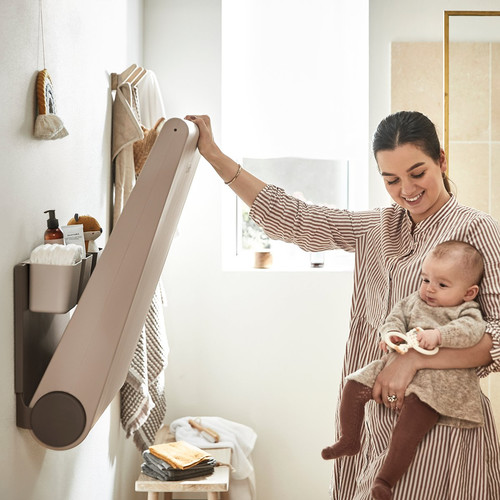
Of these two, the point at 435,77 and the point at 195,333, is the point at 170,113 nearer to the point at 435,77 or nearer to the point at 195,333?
the point at 195,333

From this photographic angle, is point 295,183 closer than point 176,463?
No

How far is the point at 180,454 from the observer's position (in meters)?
2.44

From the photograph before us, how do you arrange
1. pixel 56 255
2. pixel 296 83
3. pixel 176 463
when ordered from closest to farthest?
1. pixel 56 255
2. pixel 176 463
3. pixel 296 83

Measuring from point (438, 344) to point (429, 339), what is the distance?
0.02m

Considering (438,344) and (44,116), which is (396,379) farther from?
(44,116)

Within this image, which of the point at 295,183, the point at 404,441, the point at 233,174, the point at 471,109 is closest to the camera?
the point at 404,441

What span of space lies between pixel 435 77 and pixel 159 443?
2102 millimetres

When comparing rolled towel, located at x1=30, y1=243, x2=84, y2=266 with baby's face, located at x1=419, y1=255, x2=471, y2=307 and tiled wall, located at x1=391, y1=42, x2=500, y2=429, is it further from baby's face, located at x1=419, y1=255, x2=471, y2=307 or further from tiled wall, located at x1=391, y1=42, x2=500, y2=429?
tiled wall, located at x1=391, y1=42, x2=500, y2=429

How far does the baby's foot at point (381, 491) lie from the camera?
55.5 inches

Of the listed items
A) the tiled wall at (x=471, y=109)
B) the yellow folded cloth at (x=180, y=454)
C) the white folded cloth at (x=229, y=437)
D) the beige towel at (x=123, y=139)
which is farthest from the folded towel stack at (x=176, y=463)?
the tiled wall at (x=471, y=109)

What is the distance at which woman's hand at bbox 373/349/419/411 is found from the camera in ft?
4.69

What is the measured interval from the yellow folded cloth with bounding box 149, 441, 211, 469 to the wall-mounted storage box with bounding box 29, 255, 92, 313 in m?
1.21

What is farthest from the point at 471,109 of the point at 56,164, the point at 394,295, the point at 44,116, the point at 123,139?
the point at 44,116

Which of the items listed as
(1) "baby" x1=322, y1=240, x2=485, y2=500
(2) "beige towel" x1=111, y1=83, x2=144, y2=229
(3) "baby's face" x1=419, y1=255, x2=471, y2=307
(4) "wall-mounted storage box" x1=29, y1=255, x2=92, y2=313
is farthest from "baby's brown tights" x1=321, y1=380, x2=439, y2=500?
(2) "beige towel" x1=111, y1=83, x2=144, y2=229
